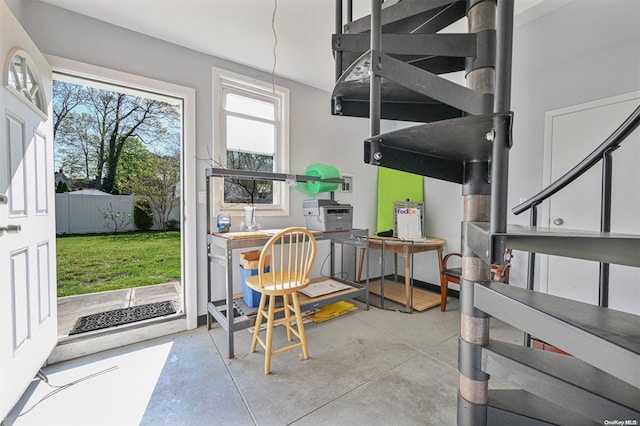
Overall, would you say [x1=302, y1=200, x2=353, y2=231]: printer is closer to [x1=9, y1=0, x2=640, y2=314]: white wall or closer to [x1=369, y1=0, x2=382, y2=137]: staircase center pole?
[x1=9, y1=0, x2=640, y2=314]: white wall

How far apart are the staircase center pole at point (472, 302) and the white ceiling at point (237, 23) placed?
A: 4.50 ft

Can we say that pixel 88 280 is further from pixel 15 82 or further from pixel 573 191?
pixel 573 191

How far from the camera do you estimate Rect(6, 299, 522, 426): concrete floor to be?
1.45 m

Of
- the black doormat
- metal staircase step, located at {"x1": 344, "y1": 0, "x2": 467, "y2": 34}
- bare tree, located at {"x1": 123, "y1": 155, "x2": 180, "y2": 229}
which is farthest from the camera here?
→ bare tree, located at {"x1": 123, "y1": 155, "x2": 180, "y2": 229}

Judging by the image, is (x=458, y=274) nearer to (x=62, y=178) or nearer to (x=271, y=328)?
(x=271, y=328)

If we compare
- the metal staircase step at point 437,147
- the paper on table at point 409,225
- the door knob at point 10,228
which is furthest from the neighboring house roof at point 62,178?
the metal staircase step at point 437,147

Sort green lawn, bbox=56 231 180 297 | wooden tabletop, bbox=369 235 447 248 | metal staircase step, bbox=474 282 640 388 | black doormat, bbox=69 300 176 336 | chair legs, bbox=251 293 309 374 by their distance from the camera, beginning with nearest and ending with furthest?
metal staircase step, bbox=474 282 640 388 < chair legs, bbox=251 293 309 374 < black doormat, bbox=69 300 176 336 < wooden tabletop, bbox=369 235 447 248 < green lawn, bbox=56 231 180 297

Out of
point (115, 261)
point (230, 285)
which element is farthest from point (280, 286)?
point (115, 261)

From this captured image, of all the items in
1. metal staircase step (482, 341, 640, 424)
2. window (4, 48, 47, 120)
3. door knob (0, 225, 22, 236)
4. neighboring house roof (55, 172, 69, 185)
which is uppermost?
window (4, 48, 47, 120)

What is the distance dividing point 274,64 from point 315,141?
0.96 m

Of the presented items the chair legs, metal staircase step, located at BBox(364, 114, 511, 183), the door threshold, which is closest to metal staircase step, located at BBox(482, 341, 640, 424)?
metal staircase step, located at BBox(364, 114, 511, 183)

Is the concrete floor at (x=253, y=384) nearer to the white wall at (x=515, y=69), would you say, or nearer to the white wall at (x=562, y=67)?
the white wall at (x=515, y=69)

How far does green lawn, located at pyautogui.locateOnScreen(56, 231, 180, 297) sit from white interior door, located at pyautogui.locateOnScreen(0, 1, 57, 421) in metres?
2.08

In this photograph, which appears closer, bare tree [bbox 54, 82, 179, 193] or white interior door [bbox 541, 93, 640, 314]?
white interior door [bbox 541, 93, 640, 314]
